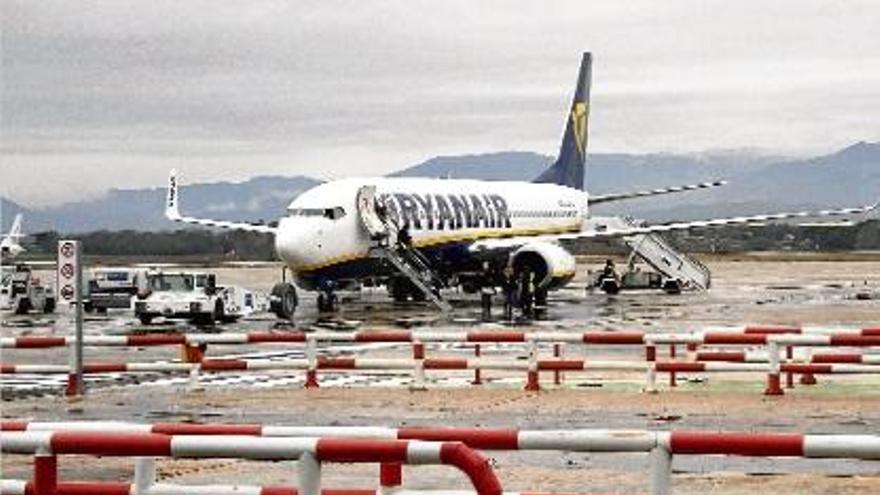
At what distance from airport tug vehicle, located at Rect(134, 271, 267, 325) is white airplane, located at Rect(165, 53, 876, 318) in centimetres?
136

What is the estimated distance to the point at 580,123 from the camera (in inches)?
3012

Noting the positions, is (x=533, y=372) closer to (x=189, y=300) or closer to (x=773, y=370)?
(x=773, y=370)

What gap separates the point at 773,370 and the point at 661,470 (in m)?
14.0

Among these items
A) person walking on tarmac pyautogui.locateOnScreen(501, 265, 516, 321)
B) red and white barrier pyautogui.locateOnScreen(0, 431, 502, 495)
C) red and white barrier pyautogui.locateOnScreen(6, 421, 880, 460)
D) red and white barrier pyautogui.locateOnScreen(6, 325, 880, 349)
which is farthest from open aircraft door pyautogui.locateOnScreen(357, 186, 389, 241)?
red and white barrier pyautogui.locateOnScreen(0, 431, 502, 495)

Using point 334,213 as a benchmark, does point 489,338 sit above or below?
below

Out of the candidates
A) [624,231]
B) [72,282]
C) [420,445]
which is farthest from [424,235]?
[420,445]

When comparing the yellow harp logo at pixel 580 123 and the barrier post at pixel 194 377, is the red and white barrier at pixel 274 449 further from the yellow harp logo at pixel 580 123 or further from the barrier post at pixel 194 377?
the yellow harp logo at pixel 580 123

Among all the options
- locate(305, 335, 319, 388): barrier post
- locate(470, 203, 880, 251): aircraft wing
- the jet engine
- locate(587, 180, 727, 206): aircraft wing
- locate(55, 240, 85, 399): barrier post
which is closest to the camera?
locate(55, 240, 85, 399): barrier post

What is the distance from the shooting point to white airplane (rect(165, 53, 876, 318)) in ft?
164

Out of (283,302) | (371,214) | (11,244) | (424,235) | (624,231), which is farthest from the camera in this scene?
(11,244)

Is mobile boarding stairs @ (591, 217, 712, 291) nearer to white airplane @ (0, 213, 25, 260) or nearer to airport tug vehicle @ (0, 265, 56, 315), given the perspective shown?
airport tug vehicle @ (0, 265, 56, 315)

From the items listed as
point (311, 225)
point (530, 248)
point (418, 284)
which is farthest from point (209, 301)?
point (530, 248)

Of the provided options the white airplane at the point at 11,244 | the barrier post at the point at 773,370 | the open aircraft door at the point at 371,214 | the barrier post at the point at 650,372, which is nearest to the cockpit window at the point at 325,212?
the open aircraft door at the point at 371,214

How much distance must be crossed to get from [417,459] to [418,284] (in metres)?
43.5
